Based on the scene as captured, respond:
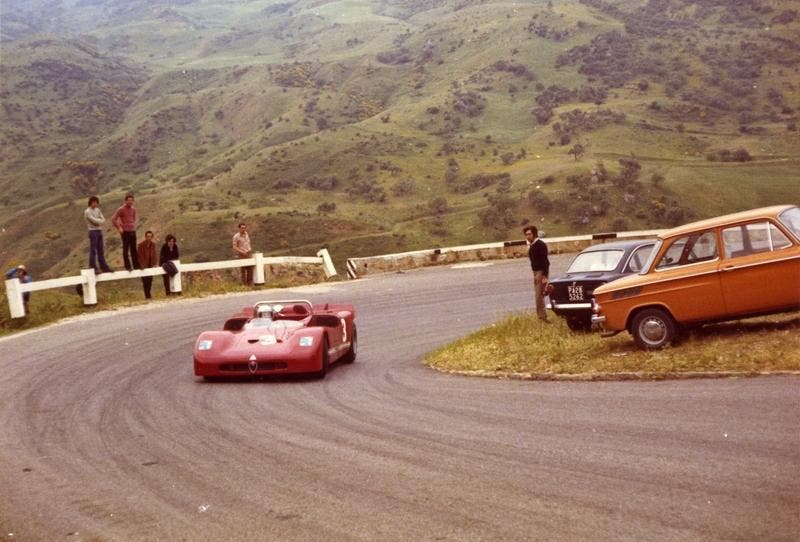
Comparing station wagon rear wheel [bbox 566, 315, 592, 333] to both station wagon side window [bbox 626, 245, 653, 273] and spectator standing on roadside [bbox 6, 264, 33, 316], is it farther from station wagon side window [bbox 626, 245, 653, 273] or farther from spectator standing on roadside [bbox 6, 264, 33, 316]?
spectator standing on roadside [bbox 6, 264, 33, 316]

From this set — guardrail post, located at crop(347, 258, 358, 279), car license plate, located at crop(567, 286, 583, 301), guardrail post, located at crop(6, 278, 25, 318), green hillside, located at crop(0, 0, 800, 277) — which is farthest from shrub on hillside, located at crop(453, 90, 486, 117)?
car license plate, located at crop(567, 286, 583, 301)

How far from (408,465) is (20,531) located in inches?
119

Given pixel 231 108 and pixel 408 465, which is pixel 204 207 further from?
pixel 408 465

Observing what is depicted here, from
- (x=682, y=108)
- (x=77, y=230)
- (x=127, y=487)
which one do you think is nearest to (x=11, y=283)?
(x=127, y=487)

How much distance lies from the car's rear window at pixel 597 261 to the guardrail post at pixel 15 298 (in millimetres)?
11202

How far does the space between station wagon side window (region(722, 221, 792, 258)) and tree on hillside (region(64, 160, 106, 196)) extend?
144 m

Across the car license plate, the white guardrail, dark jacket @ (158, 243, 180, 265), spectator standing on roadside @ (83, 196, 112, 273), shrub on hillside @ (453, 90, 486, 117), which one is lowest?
the car license plate

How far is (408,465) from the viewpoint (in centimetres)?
823

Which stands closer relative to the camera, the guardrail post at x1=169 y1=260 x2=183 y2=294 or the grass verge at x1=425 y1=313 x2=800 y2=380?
the grass verge at x1=425 y1=313 x2=800 y2=380

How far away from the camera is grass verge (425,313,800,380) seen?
1174 cm

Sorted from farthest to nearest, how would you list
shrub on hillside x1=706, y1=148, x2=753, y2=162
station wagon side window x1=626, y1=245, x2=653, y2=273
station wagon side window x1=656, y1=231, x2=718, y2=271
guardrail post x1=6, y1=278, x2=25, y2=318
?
shrub on hillside x1=706, y1=148, x2=753, y2=162 < guardrail post x1=6, y1=278, x2=25, y2=318 < station wagon side window x1=626, y1=245, x2=653, y2=273 < station wagon side window x1=656, y1=231, x2=718, y2=271

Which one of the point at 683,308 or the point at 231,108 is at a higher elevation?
the point at 231,108

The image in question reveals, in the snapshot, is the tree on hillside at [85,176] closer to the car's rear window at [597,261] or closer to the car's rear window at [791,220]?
the car's rear window at [597,261]

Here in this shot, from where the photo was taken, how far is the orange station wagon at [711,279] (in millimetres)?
12430
